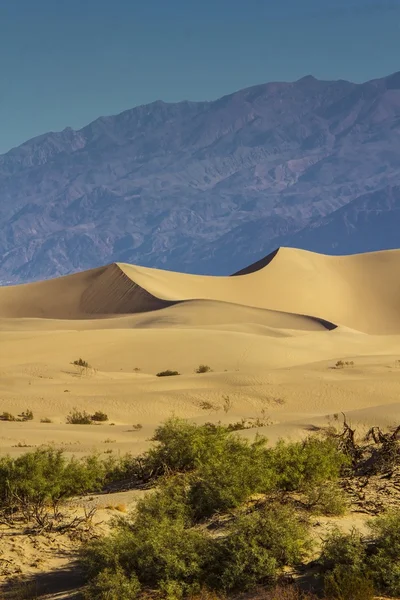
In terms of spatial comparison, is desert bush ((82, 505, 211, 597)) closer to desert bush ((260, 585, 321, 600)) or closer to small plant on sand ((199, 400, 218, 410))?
desert bush ((260, 585, 321, 600))

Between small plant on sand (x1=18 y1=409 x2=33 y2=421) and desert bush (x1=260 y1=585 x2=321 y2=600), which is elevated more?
small plant on sand (x1=18 y1=409 x2=33 y2=421)

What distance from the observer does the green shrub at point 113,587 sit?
8008mm

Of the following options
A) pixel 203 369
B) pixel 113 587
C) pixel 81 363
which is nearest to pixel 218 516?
pixel 113 587

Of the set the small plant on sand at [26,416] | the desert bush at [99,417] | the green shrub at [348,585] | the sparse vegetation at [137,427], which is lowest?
the green shrub at [348,585]

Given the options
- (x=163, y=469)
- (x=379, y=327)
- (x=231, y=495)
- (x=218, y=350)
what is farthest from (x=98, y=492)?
(x=379, y=327)

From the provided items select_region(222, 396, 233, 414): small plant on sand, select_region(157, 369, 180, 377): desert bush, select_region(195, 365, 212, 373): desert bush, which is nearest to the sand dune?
select_region(195, 365, 212, 373): desert bush

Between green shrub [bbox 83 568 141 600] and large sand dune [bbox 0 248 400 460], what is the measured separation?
880 cm

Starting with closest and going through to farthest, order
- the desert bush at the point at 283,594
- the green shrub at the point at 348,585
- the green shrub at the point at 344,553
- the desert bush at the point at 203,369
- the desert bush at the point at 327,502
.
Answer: the green shrub at the point at 348,585 < the desert bush at the point at 283,594 < the green shrub at the point at 344,553 < the desert bush at the point at 327,502 < the desert bush at the point at 203,369

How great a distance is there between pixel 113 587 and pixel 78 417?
14895 millimetres

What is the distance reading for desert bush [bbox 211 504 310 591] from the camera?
8289 mm

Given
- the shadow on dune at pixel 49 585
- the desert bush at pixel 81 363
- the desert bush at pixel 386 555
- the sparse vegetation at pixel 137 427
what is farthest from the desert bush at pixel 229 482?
the desert bush at pixel 81 363

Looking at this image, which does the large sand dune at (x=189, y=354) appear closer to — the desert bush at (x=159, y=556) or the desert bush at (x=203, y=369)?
the desert bush at (x=203, y=369)

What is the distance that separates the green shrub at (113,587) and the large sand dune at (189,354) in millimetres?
8803

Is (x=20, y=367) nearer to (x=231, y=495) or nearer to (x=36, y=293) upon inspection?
(x=231, y=495)
